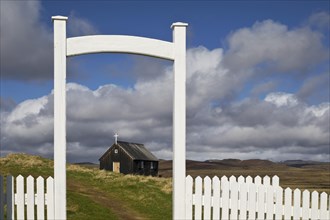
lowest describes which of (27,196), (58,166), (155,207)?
(155,207)

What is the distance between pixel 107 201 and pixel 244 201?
33.0 feet

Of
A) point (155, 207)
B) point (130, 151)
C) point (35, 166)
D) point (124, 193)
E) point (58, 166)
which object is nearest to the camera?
point (58, 166)

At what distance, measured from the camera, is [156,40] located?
379 inches

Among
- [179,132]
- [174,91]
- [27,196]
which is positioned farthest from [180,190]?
[27,196]

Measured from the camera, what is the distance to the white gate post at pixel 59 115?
9195mm

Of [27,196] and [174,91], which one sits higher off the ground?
[174,91]

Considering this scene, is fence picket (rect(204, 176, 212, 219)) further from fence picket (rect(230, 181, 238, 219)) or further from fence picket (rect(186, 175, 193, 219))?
fence picket (rect(230, 181, 238, 219))

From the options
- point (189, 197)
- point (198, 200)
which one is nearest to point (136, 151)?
point (198, 200)

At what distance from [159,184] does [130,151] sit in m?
19.1

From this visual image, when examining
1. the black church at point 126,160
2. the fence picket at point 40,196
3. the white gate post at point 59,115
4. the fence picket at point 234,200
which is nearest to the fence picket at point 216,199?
the fence picket at point 234,200

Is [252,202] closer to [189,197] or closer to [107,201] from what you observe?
[189,197]

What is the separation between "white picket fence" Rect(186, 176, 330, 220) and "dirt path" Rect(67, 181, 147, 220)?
6.45 metres

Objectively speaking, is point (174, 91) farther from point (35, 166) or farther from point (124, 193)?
point (35, 166)

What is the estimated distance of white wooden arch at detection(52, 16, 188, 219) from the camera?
9227 mm
